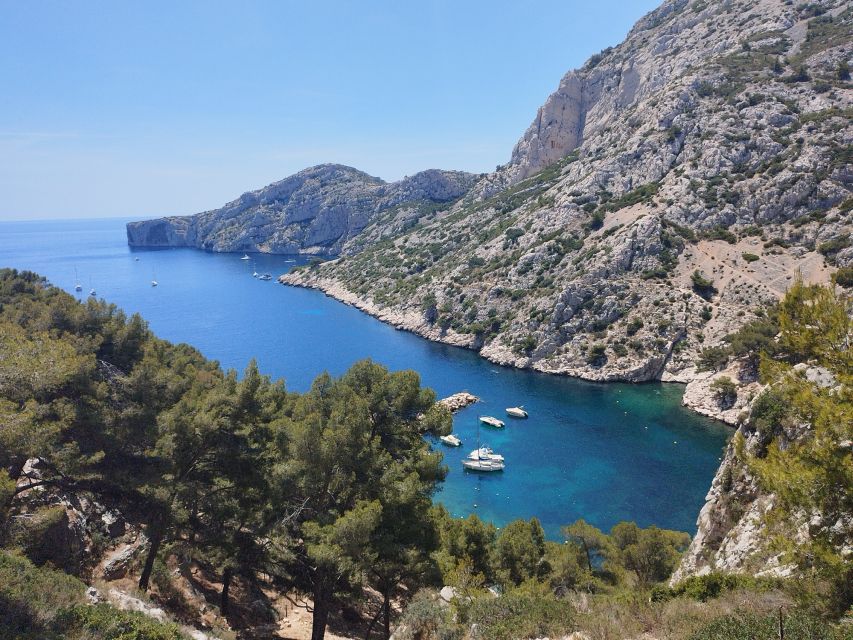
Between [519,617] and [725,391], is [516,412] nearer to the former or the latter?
[725,391]

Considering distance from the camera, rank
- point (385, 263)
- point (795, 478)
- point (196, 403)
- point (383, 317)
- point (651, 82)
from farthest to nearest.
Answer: point (385, 263) < point (651, 82) < point (383, 317) < point (196, 403) < point (795, 478)

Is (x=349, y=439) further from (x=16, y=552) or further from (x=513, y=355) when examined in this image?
(x=513, y=355)

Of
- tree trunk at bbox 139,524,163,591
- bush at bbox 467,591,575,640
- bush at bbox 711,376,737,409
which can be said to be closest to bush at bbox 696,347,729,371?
bush at bbox 711,376,737,409

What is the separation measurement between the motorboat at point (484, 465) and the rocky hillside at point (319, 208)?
10699 cm

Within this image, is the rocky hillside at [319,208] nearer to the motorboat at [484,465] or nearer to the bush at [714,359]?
the bush at [714,359]

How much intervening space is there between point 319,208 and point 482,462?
14689 centimetres

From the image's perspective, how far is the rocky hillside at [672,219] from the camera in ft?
183

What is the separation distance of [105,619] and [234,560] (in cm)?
546

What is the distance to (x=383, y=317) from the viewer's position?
87812mm

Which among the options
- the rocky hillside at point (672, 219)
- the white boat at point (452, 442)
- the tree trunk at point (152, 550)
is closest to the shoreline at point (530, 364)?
the rocky hillside at point (672, 219)

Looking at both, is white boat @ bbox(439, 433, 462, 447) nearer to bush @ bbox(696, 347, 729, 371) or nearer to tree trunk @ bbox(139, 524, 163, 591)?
bush @ bbox(696, 347, 729, 371)

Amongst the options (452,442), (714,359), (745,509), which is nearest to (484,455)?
(452,442)

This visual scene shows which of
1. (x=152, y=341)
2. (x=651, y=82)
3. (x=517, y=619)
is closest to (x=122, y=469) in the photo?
(x=517, y=619)

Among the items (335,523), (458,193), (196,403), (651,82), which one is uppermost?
(651,82)
